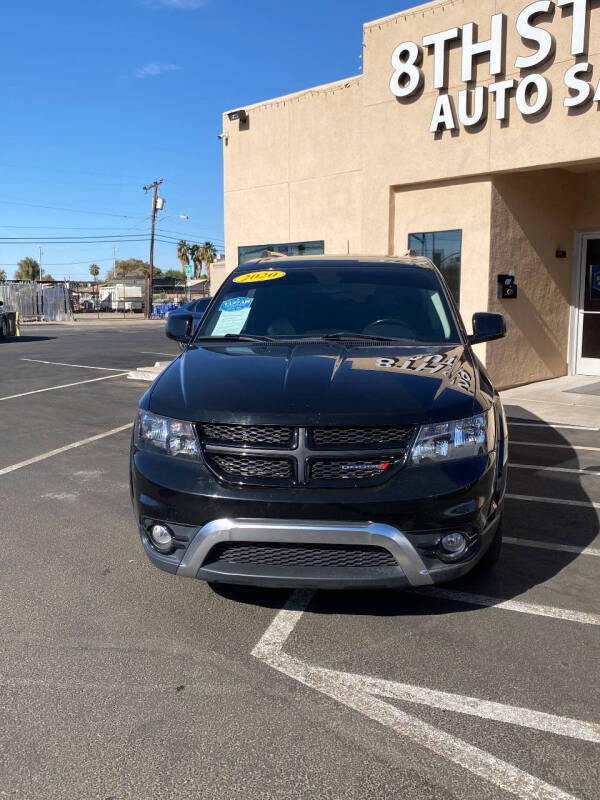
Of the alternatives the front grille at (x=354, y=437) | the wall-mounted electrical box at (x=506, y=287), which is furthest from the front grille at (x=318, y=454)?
the wall-mounted electrical box at (x=506, y=287)

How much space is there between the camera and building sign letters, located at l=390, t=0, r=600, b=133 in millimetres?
8859

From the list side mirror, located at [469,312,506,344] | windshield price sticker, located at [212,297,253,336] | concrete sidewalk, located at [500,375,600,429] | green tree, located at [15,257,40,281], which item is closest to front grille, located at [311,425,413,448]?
windshield price sticker, located at [212,297,253,336]

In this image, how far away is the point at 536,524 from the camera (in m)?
4.91

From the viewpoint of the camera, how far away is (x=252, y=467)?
311 centimetres

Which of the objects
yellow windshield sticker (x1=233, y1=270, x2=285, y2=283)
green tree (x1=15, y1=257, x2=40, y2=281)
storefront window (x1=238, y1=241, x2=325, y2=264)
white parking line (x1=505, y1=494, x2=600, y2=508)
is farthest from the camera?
green tree (x1=15, y1=257, x2=40, y2=281)

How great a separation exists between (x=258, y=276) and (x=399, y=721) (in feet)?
10.7

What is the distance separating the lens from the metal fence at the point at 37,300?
42.5 metres

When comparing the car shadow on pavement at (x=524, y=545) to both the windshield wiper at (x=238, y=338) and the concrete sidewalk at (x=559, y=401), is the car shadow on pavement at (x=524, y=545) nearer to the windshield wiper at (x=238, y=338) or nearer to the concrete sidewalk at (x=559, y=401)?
the concrete sidewalk at (x=559, y=401)

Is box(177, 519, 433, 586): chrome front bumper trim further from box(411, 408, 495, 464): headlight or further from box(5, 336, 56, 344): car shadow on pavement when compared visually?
box(5, 336, 56, 344): car shadow on pavement

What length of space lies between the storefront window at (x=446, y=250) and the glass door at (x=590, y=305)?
264 cm

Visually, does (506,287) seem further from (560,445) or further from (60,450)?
(60,450)

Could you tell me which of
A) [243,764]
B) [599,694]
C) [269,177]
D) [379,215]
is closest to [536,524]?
[599,694]

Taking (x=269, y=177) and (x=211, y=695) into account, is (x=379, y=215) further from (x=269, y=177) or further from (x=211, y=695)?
(x=211, y=695)

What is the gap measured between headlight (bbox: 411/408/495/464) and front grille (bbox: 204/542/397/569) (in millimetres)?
454
